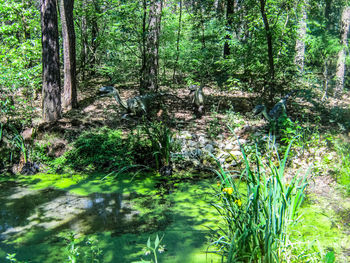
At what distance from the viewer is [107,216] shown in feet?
10.1

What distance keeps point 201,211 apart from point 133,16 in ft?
16.0

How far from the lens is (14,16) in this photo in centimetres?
650

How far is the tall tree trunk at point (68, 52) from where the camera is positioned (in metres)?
5.95

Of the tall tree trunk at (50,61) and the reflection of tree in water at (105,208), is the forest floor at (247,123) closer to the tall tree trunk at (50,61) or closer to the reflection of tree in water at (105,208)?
the tall tree trunk at (50,61)

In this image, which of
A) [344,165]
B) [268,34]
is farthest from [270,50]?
[344,165]

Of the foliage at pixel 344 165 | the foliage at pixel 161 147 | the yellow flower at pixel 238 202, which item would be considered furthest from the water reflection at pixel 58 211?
the foliage at pixel 344 165

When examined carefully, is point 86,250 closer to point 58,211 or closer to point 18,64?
point 58,211

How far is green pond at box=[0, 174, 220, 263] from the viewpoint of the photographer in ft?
7.70

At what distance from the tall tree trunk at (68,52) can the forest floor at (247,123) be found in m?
0.36

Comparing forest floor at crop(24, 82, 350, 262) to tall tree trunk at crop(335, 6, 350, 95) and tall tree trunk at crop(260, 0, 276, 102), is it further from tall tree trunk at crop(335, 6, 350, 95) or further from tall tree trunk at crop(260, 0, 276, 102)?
tall tree trunk at crop(335, 6, 350, 95)

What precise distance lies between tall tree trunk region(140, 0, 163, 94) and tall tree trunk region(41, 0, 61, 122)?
6.50 feet

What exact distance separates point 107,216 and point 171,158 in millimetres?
1713

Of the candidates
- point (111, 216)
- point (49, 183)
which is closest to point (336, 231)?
point (111, 216)

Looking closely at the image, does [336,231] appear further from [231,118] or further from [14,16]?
[14,16]
